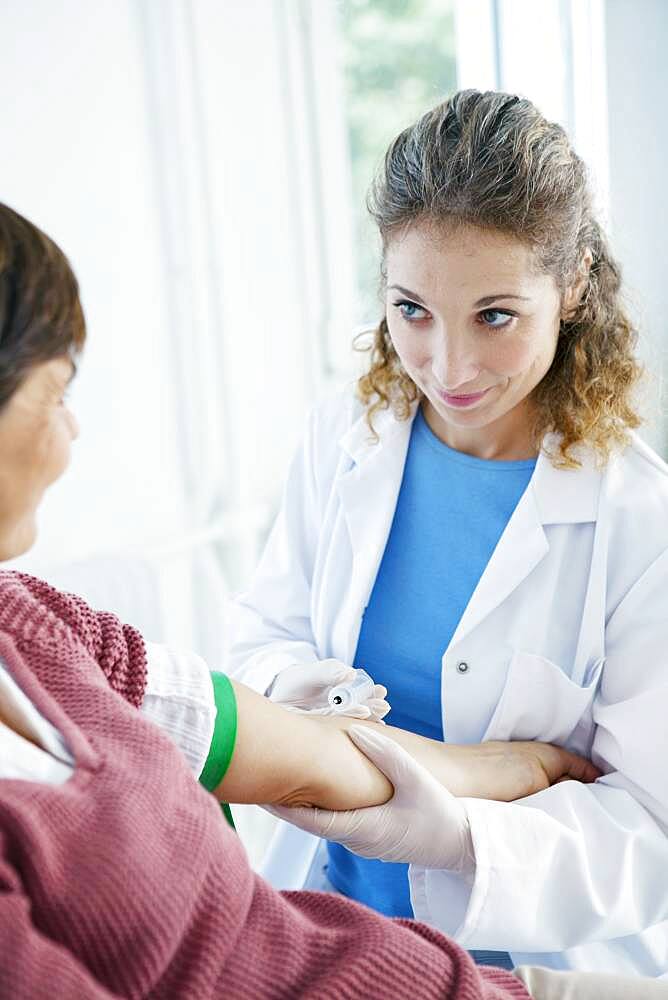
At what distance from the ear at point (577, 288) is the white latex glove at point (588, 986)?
0.82 meters

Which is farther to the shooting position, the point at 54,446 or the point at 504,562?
the point at 504,562

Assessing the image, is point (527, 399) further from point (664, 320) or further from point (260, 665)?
point (260, 665)

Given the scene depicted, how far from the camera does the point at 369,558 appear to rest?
59.1 inches

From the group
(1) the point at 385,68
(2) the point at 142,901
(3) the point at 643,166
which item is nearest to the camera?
(2) the point at 142,901

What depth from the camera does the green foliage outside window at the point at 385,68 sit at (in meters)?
2.48

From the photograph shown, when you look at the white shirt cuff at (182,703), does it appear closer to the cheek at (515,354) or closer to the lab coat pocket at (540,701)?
the lab coat pocket at (540,701)

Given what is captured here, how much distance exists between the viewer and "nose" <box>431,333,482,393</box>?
4.34 ft

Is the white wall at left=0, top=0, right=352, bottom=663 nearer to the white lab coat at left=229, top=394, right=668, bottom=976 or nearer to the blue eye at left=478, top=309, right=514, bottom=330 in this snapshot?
the white lab coat at left=229, top=394, right=668, bottom=976

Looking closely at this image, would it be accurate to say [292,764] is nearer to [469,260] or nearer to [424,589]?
[424,589]

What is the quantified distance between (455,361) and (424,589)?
339 mm

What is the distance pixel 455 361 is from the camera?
1.33 metres

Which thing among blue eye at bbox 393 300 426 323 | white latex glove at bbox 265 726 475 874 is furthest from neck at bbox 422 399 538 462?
white latex glove at bbox 265 726 475 874

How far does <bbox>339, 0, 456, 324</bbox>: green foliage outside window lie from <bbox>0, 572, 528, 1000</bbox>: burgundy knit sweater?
64.5 inches

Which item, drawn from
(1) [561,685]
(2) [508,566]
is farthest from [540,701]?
(2) [508,566]
